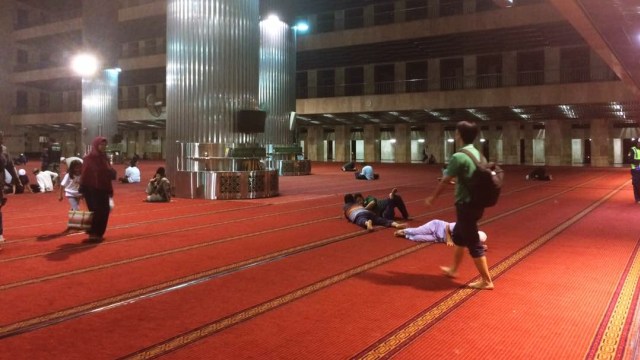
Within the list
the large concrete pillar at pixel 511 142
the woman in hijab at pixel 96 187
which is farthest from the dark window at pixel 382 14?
the woman in hijab at pixel 96 187

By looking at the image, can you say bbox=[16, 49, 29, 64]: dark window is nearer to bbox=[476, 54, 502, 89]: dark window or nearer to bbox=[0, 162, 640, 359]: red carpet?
bbox=[476, 54, 502, 89]: dark window

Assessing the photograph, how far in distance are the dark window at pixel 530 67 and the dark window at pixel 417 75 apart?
5651 mm

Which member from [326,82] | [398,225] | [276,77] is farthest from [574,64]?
[398,225]

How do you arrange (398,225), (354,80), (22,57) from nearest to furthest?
(398,225) → (354,80) → (22,57)

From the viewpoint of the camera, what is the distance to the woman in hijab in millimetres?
6758

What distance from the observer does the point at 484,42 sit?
29.9m

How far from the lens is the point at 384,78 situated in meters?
35.6

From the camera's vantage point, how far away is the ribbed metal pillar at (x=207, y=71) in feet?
40.9

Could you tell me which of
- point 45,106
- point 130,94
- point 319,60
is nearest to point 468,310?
point 319,60

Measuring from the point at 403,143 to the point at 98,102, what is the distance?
21.4 metres

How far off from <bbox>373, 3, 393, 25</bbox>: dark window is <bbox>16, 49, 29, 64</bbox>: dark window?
31.3m

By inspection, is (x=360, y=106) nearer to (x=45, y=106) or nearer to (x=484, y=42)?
(x=484, y=42)

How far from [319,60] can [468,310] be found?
33237mm

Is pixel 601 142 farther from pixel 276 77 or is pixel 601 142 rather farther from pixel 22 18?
pixel 22 18
